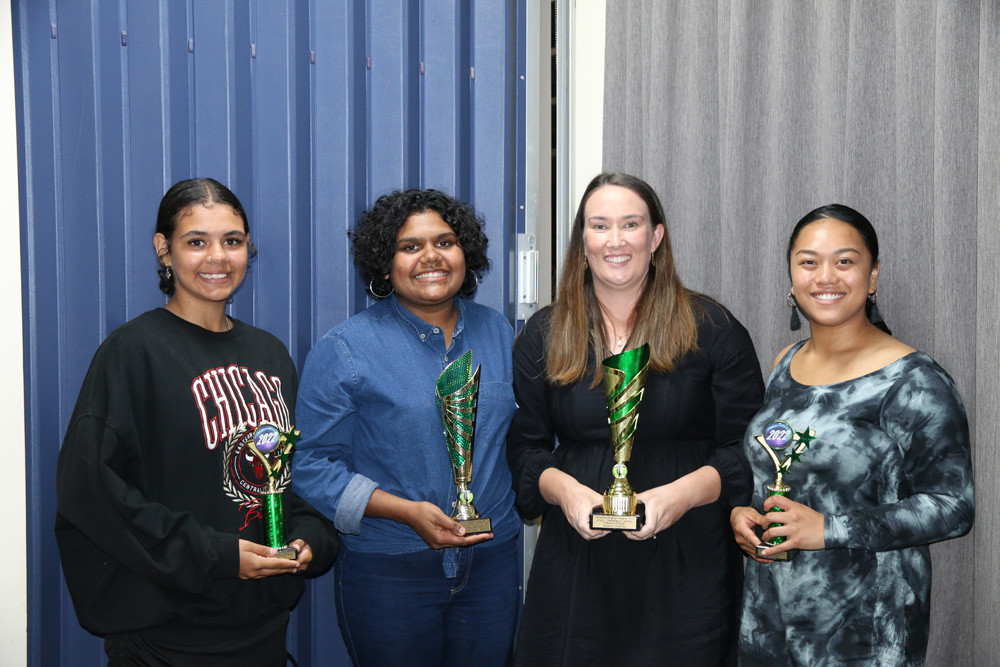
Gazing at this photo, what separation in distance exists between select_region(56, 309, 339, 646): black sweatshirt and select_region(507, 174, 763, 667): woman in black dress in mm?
607

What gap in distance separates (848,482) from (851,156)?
0.92 metres

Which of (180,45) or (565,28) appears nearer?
(180,45)

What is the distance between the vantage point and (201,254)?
74.7 inches

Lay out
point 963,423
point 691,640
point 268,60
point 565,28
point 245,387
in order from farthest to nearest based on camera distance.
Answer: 1. point 565,28
2. point 268,60
3. point 245,387
4. point 691,640
5. point 963,423

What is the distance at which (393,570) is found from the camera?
199 centimetres

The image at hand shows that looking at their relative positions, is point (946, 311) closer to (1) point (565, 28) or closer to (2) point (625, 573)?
(2) point (625, 573)

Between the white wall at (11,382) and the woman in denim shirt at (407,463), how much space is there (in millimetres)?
929

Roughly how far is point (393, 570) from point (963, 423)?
1328mm

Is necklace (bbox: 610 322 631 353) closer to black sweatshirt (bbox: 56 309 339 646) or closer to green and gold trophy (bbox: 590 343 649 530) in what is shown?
green and gold trophy (bbox: 590 343 649 530)

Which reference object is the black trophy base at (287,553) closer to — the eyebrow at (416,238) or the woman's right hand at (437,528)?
the woman's right hand at (437,528)

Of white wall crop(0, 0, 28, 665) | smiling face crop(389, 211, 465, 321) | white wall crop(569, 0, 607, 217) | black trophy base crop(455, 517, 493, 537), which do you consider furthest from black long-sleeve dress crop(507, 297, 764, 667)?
white wall crop(0, 0, 28, 665)

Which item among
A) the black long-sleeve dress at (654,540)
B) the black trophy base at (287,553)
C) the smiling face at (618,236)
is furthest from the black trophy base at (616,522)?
the black trophy base at (287,553)

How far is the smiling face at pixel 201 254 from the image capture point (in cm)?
190

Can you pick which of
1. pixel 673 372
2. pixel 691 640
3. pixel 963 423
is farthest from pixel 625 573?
pixel 963 423
